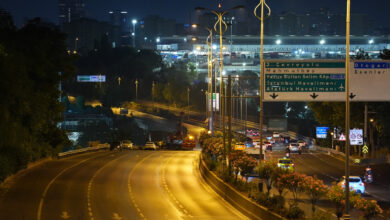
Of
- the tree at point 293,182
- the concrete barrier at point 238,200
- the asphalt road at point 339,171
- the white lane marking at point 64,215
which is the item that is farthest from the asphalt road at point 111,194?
the asphalt road at point 339,171

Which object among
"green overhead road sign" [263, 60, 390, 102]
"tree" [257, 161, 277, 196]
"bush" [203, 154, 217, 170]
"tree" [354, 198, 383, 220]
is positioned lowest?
"bush" [203, 154, 217, 170]

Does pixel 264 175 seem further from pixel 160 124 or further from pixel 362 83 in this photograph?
pixel 160 124

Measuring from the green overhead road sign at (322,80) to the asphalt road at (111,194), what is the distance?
263 inches

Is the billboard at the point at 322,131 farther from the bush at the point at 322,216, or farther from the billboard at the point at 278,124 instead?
the bush at the point at 322,216

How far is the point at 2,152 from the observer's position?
37719 millimetres

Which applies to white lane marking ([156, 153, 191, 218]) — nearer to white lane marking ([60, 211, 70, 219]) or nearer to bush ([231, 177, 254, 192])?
bush ([231, 177, 254, 192])

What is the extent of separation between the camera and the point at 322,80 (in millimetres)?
32000

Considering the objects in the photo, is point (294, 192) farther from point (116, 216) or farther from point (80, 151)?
point (80, 151)

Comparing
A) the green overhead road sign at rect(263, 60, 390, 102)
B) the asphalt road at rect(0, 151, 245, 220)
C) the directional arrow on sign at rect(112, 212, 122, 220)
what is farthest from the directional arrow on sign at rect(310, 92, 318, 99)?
the directional arrow on sign at rect(112, 212, 122, 220)

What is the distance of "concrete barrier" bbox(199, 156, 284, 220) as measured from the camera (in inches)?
963

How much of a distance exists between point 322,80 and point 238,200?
7.70 m

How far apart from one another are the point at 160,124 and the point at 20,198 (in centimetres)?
9785

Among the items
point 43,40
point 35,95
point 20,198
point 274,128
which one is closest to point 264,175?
point 20,198

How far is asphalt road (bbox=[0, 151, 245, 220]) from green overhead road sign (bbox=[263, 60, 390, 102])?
21.9 feet
